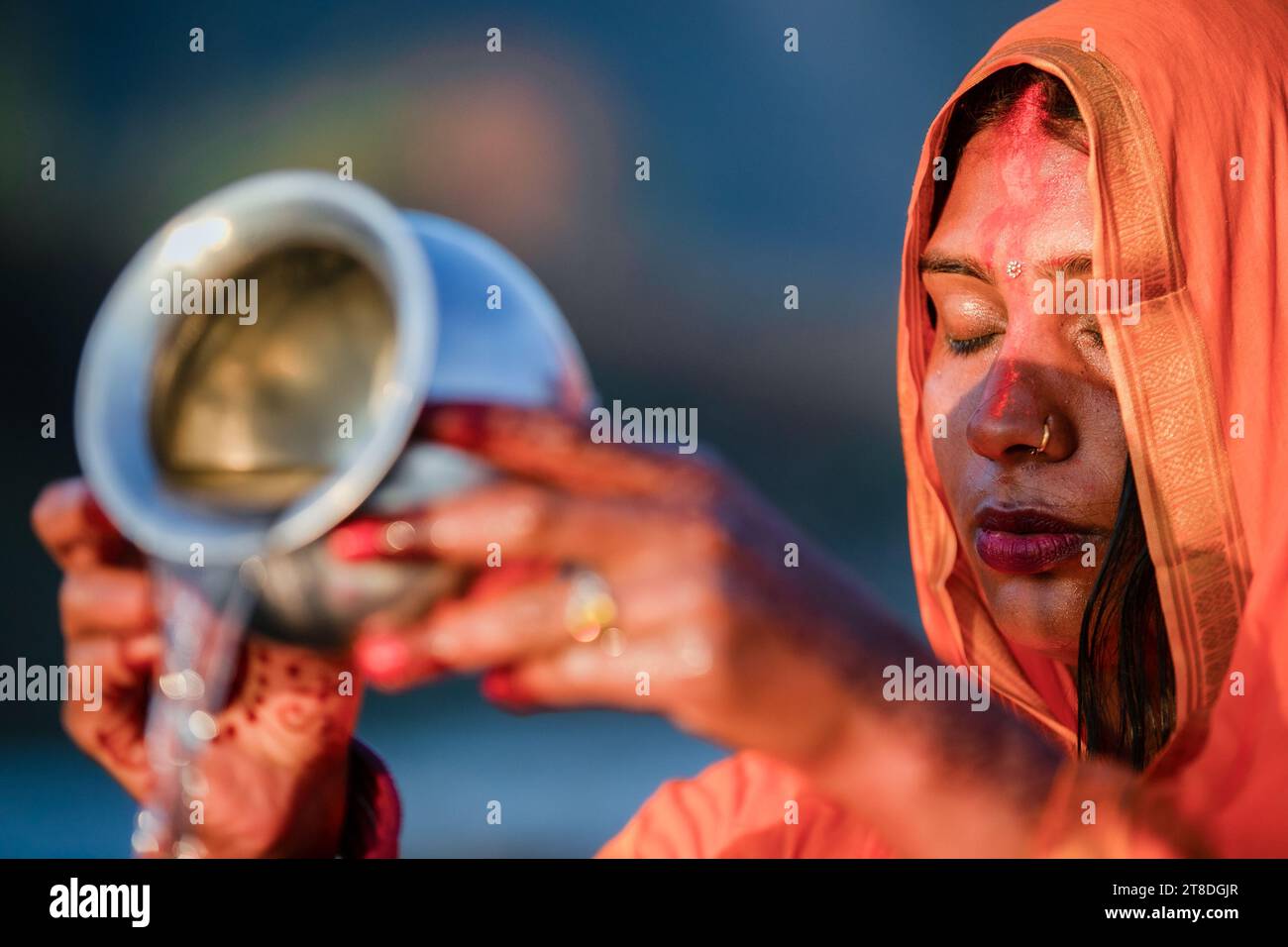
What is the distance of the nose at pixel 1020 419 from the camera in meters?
0.73

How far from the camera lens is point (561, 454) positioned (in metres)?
0.42

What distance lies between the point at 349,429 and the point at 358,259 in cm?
9

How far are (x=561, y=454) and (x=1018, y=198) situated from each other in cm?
47

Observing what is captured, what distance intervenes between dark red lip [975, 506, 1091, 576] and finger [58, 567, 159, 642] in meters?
0.54

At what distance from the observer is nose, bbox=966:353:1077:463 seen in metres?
0.73

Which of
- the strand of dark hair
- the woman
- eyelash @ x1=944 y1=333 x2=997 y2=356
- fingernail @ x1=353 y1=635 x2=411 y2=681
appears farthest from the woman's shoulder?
fingernail @ x1=353 y1=635 x2=411 y2=681

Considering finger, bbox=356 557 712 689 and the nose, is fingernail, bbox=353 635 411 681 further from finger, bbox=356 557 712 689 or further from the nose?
the nose

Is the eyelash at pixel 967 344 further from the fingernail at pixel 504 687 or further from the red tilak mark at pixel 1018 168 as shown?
the fingernail at pixel 504 687
